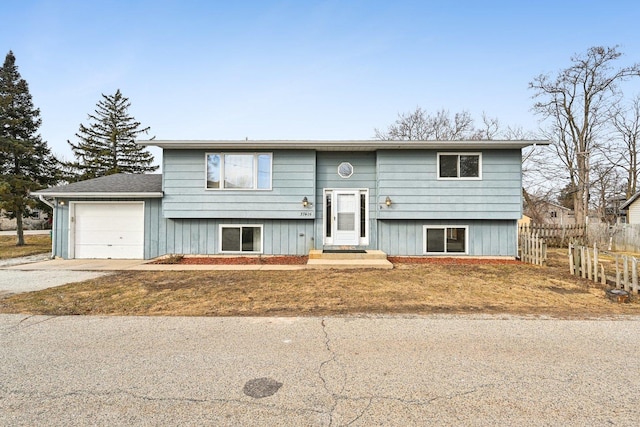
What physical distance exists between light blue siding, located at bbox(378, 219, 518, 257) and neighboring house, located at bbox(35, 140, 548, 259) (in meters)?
0.04

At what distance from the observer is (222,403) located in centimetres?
246

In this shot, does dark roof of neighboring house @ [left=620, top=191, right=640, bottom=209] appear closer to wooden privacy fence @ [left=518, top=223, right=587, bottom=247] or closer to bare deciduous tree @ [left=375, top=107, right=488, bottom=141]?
bare deciduous tree @ [left=375, top=107, right=488, bottom=141]

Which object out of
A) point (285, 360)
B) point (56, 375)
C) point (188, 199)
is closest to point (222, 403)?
point (285, 360)

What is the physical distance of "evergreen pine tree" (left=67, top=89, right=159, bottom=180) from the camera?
31.5m

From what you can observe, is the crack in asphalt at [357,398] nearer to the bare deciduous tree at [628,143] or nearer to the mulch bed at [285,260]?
the mulch bed at [285,260]

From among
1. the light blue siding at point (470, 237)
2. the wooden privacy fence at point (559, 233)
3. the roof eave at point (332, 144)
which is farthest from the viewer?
the wooden privacy fence at point (559, 233)

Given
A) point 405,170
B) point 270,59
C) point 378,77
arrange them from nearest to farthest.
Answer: point 405,170 → point 270,59 → point 378,77

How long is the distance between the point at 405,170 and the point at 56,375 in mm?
10146

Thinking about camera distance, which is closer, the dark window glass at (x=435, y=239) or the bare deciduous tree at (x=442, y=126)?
the dark window glass at (x=435, y=239)

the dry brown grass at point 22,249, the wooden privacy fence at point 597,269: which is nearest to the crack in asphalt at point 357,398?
the wooden privacy fence at point 597,269

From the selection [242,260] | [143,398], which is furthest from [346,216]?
[143,398]

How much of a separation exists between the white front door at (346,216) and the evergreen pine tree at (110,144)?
28076 mm

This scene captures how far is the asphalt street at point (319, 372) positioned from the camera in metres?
2.31

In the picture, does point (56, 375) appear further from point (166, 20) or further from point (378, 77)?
point (378, 77)
